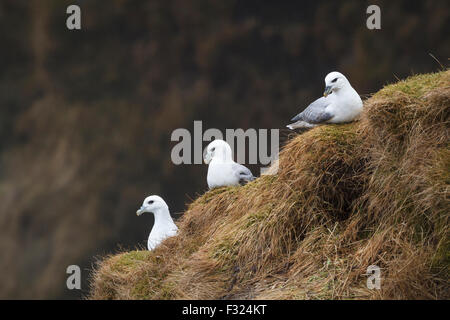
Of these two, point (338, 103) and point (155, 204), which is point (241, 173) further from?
point (338, 103)

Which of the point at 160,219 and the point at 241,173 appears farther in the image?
the point at 160,219

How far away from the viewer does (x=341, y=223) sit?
15.0ft

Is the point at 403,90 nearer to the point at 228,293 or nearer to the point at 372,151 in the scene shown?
Result: the point at 372,151

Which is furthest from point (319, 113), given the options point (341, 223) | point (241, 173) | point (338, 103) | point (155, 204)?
point (155, 204)

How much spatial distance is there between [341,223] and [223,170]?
1.14m

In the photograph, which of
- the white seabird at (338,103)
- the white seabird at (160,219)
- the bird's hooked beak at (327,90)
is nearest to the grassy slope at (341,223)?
the white seabird at (338,103)

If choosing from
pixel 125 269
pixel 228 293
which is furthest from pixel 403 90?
pixel 125 269

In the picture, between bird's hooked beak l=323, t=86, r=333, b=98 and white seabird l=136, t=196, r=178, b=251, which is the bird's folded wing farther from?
bird's hooked beak l=323, t=86, r=333, b=98

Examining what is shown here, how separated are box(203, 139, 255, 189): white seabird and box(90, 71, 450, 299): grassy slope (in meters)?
0.40

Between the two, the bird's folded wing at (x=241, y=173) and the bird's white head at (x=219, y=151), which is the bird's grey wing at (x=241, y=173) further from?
the bird's white head at (x=219, y=151)

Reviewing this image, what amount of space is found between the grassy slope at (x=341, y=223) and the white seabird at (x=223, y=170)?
1.31ft

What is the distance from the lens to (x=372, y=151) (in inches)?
177

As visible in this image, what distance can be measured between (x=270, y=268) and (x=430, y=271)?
37.5 inches

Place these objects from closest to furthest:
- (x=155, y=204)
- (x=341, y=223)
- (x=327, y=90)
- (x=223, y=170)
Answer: (x=341, y=223) → (x=327, y=90) → (x=223, y=170) → (x=155, y=204)
